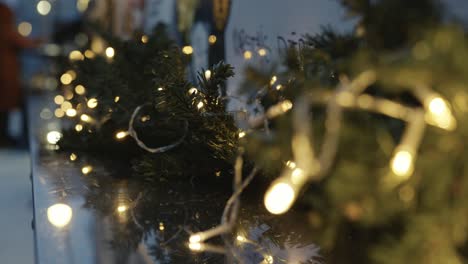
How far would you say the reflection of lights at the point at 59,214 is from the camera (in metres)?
0.85

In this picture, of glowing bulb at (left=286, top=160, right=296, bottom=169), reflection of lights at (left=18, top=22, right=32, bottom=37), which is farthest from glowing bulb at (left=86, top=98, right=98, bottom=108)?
reflection of lights at (left=18, top=22, right=32, bottom=37)

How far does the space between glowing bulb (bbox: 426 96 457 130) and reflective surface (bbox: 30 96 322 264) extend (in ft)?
1.03

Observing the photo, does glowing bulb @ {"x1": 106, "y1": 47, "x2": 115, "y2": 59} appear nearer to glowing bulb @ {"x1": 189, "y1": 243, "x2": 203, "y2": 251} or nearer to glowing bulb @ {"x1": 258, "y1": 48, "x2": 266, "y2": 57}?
glowing bulb @ {"x1": 258, "y1": 48, "x2": 266, "y2": 57}

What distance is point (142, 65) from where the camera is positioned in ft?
3.95

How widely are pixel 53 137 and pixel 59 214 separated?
1.89 ft

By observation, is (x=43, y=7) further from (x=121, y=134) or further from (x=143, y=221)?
(x=143, y=221)

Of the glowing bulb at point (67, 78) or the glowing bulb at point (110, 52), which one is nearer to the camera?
the glowing bulb at point (110, 52)

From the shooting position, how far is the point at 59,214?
34.8 inches

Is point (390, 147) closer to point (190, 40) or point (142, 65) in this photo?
point (142, 65)

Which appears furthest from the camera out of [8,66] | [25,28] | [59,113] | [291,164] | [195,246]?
[25,28]

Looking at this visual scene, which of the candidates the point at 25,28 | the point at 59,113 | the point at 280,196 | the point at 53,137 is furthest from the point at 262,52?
the point at 25,28

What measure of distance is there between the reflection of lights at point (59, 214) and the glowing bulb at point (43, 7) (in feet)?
11.2

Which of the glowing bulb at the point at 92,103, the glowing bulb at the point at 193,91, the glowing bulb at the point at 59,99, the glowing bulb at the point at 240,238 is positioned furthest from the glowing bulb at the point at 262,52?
the glowing bulb at the point at 59,99

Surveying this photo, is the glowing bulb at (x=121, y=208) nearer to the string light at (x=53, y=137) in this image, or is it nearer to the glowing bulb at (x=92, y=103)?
the glowing bulb at (x=92, y=103)
